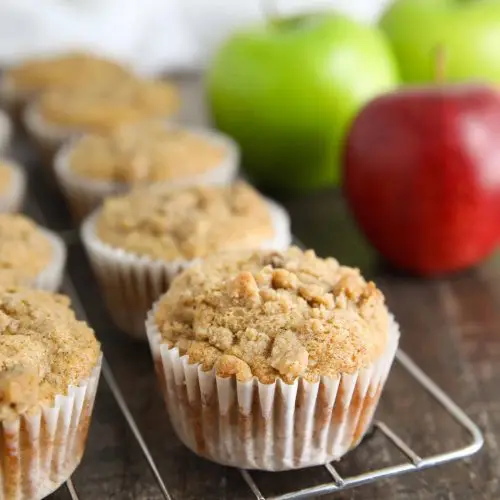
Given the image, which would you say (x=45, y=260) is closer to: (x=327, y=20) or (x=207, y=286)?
(x=207, y=286)

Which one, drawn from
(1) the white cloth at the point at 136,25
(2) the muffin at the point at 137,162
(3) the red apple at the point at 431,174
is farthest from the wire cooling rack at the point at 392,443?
(1) the white cloth at the point at 136,25

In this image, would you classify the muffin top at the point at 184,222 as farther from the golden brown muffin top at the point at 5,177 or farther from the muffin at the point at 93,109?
the muffin at the point at 93,109

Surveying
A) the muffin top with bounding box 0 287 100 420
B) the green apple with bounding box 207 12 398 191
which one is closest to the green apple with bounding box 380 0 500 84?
the green apple with bounding box 207 12 398 191

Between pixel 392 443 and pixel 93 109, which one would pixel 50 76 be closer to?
pixel 93 109

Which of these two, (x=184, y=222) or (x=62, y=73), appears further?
(x=62, y=73)

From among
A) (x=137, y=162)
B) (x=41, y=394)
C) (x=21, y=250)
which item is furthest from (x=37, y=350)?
(x=137, y=162)

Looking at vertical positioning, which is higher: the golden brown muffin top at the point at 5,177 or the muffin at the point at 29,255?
the muffin at the point at 29,255
